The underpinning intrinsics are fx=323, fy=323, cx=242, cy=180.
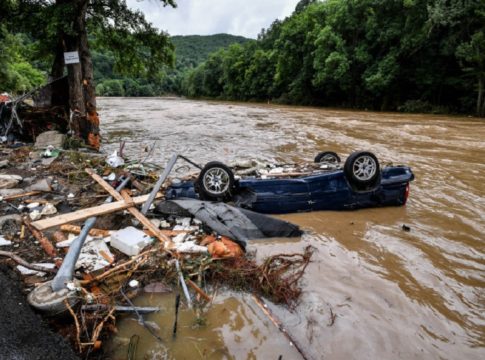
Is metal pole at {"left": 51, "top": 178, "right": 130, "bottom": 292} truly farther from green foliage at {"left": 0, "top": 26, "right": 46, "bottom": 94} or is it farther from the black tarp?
green foliage at {"left": 0, "top": 26, "right": 46, "bottom": 94}

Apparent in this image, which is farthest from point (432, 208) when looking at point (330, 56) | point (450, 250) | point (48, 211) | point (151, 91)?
point (151, 91)

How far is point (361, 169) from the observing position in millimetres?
5734

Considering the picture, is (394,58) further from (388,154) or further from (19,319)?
(19,319)

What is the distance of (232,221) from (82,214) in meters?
2.16

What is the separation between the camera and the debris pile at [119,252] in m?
2.95

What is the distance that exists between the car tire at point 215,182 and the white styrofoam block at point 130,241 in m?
1.53

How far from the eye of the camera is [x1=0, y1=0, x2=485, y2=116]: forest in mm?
13719

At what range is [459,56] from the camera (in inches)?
896

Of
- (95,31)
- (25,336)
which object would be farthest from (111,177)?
(95,31)

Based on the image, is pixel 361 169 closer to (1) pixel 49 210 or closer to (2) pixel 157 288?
(2) pixel 157 288

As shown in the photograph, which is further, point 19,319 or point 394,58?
point 394,58

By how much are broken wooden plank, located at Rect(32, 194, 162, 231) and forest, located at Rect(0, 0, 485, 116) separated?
8684mm

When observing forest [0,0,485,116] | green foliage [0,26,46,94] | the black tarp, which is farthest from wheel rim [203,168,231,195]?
green foliage [0,26,46,94]

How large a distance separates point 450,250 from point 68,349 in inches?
191
